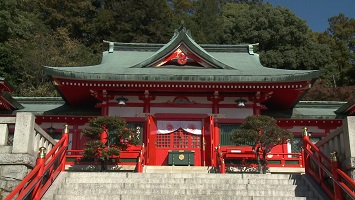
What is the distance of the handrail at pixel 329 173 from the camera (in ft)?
23.3

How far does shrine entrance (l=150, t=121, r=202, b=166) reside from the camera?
16.0 meters

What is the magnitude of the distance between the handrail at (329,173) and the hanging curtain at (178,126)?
6.69 metres

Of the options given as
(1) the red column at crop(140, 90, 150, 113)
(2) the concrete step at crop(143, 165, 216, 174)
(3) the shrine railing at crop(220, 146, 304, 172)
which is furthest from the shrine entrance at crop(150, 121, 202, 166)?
(2) the concrete step at crop(143, 165, 216, 174)

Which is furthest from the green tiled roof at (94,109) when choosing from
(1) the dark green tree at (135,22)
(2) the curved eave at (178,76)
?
(1) the dark green tree at (135,22)

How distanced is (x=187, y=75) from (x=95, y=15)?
31454 mm

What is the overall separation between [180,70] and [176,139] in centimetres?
292

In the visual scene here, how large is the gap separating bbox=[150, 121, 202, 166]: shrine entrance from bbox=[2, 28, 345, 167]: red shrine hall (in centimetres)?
4

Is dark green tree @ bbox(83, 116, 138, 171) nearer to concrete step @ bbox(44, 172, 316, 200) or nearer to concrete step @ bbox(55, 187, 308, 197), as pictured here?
concrete step @ bbox(44, 172, 316, 200)

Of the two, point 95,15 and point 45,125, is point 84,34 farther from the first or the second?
point 45,125

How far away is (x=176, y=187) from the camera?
343 inches

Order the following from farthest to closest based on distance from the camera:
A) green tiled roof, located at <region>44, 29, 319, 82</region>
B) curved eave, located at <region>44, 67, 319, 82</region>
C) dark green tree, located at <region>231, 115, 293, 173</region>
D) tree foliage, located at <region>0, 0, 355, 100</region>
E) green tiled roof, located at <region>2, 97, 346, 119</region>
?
1. tree foliage, located at <region>0, 0, 355, 100</region>
2. green tiled roof, located at <region>2, 97, 346, 119</region>
3. green tiled roof, located at <region>44, 29, 319, 82</region>
4. curved eave, located at <region>44, 67, 319, 82</region>
5. dark green tree, located at <region>231, 115, 293, 173</region>

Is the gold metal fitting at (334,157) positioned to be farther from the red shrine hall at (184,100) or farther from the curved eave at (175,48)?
the curved eave at (175,48)

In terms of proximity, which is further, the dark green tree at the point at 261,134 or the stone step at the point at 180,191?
the dark green tree at the point at 261,134

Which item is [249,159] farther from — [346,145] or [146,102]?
[346,145]
